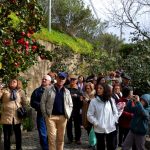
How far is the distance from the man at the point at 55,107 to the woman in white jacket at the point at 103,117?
1058mm

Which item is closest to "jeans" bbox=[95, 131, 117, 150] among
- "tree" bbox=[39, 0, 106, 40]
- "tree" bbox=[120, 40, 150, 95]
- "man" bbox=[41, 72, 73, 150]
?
"man" bbox=[41, 72, 73, 150]

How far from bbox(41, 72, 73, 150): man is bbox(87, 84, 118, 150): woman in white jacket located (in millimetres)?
1058

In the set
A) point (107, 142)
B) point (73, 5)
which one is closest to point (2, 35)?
point (107, 142)

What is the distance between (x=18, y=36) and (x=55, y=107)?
2.53 meters

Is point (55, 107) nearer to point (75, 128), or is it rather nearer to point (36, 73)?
point (75, 128)

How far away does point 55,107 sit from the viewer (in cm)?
833

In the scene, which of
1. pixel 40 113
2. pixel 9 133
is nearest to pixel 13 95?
pixel 40 113

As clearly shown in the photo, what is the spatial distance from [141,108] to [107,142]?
0.88 meters

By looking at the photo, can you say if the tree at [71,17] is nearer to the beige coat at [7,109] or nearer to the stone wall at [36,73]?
the stone wall at [36,73]

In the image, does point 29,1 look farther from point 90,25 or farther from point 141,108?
point 90,25

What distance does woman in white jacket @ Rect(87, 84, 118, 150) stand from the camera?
732 centimetres

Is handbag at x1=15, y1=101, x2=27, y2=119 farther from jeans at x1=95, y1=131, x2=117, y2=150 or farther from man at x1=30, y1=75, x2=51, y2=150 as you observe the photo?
jeans at x1=95, y1=131, x2=117, y2=150

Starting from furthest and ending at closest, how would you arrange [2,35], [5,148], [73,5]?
[73,5] < [5,148] < [2,35]

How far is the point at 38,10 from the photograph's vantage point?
6.36 meters
